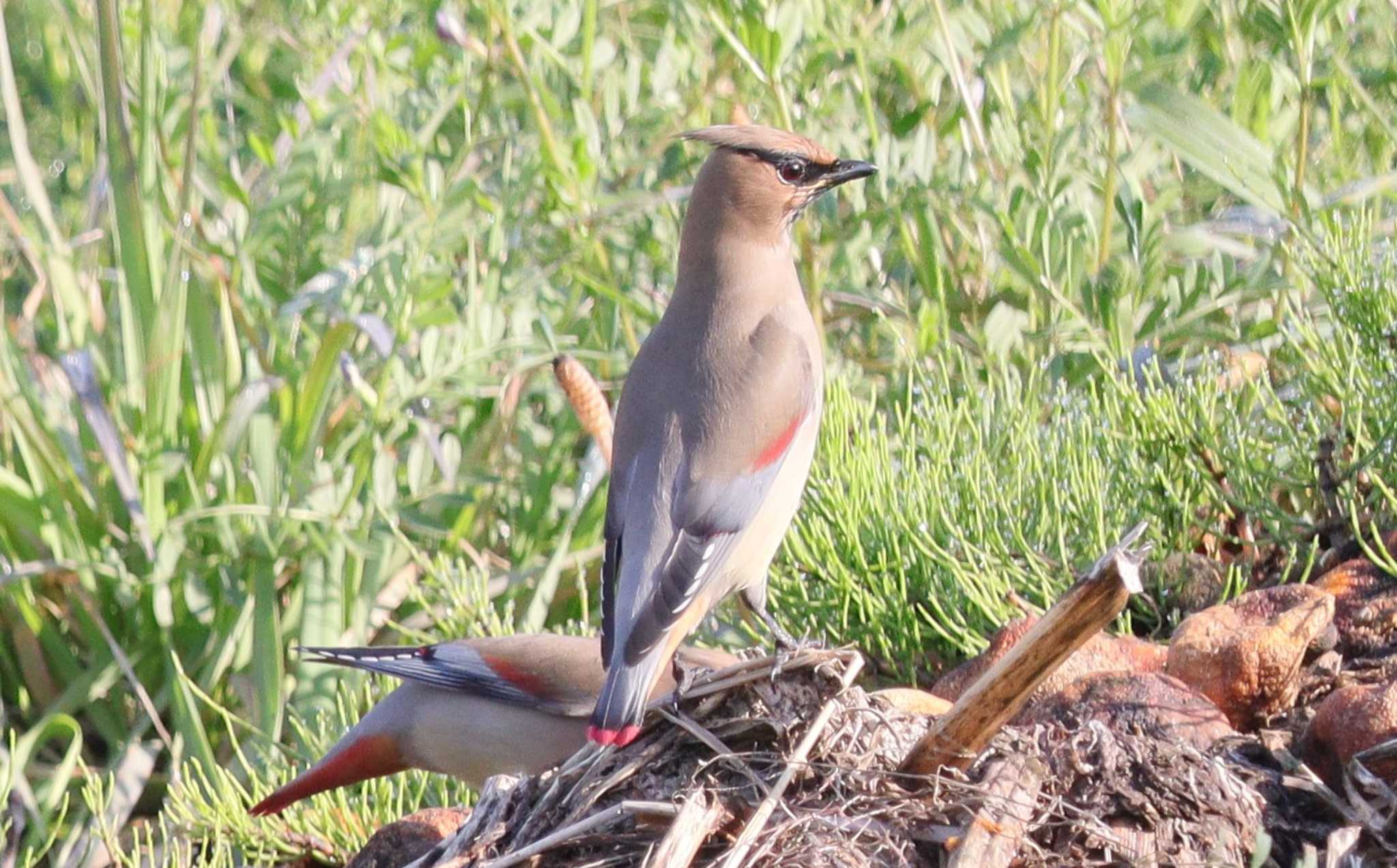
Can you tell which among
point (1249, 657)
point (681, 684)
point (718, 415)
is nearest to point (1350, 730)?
point (1249, 657)

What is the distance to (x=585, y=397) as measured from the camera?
337 centimetres

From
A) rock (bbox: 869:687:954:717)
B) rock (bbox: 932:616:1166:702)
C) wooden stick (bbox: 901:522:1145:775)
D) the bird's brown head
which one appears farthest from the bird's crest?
wooden stick (bbox: 901:522:1145:775)

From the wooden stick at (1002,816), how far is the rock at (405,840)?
0.93 meters

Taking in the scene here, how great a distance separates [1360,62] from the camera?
4.86 m

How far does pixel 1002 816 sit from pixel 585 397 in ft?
4.65

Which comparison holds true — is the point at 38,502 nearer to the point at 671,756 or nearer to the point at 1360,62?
the point at 671,756

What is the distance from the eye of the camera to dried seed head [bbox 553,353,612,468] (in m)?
3.26

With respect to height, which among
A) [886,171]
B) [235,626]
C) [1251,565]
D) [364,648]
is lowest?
[235,626]

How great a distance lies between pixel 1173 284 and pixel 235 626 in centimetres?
222

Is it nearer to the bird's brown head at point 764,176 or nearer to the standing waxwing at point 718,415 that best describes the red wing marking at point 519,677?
the standing waxwing at point 718,415

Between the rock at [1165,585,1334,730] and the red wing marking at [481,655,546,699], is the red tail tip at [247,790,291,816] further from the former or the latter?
the rock at [1165,585,1334,730]

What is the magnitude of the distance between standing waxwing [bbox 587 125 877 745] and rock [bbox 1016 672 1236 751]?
0.40 metres

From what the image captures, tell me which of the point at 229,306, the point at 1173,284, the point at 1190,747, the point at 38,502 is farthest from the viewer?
the point at 229,306

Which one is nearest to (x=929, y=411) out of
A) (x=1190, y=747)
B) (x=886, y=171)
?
(x=886, y=171)
